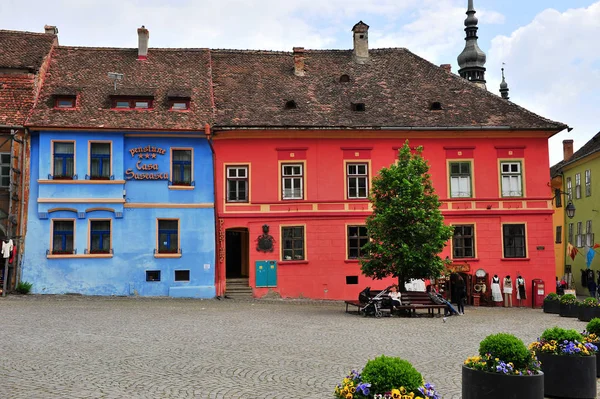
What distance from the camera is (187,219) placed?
29.1 m

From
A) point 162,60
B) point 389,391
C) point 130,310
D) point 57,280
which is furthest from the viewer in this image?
point 162,60

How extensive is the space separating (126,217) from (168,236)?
1991mm

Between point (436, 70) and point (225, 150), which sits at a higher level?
point (436, 70)

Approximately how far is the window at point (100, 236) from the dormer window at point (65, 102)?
5249mm

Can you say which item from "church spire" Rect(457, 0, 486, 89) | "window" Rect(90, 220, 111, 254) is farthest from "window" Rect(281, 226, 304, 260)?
"church spire" Rect(457, 0, 486, 89)

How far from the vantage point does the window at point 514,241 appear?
30.5 metres

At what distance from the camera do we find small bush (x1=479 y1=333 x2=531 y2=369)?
8102 mm

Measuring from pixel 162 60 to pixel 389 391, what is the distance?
29.6 meters

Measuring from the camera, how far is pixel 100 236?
28391 millimetres

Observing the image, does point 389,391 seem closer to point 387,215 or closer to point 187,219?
point 387,215

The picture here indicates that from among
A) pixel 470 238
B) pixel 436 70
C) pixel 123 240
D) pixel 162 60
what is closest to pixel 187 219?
pixel 123 240

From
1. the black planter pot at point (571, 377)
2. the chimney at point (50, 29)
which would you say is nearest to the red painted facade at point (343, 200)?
the chimney at point (50, 29)

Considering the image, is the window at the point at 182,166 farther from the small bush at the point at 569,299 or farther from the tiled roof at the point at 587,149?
the tiled roof at the point at 587,149

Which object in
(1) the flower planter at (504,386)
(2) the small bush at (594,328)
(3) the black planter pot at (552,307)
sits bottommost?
(3) the black planter pot at (552,307)
